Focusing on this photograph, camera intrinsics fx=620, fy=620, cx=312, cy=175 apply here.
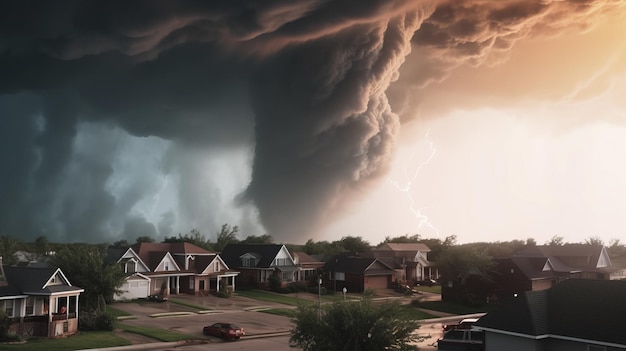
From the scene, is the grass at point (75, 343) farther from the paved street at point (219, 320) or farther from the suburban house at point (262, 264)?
the suburban house at point (262, 264)

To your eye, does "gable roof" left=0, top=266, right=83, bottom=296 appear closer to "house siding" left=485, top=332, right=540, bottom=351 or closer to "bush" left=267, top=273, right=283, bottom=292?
"house siding" left=485, top=332, right=540, bottom=351

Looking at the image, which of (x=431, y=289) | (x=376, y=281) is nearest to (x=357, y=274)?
(x=376, y=281)

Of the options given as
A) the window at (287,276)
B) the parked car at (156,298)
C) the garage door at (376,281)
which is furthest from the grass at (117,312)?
the garage door at (376,281)

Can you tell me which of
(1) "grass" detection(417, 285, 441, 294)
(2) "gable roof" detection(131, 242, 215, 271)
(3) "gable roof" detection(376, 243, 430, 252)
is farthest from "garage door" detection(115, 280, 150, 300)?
(3) "gable roof" detection(376, 243, 430, 252)

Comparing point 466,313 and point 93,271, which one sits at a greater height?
point 93,271

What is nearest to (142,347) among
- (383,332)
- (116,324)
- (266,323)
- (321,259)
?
(116,324)

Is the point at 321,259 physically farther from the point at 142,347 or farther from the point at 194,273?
the point at 142,347

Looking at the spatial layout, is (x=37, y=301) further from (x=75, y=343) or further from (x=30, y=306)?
(x=75, y=343)
